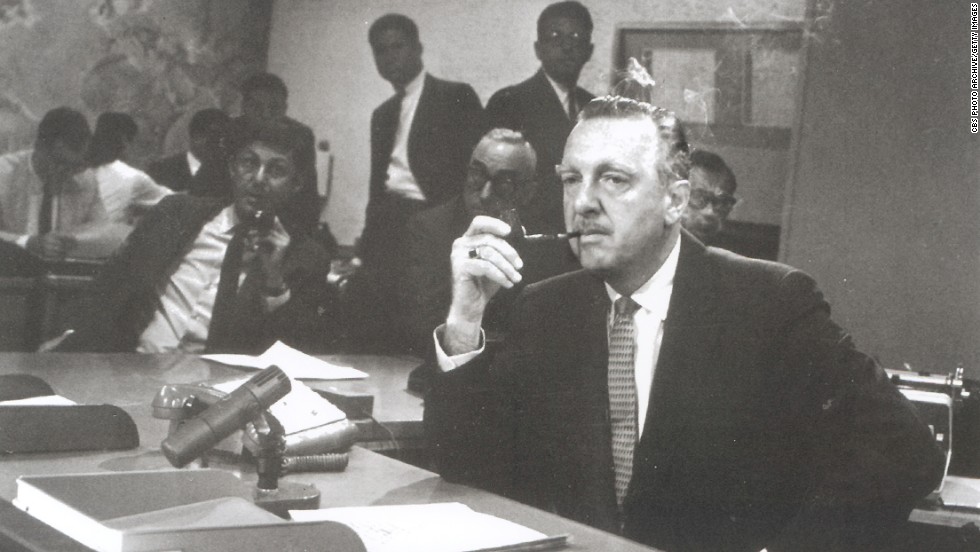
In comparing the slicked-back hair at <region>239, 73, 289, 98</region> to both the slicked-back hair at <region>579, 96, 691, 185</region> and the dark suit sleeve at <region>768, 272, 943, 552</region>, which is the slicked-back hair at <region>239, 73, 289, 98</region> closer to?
the slicked-back hair at <region>579, 96, 691, 185</region>

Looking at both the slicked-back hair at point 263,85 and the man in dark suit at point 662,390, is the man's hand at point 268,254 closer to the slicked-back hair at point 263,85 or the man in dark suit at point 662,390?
the slicked-back hair at point 263,85

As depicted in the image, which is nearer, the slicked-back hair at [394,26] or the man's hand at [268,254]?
the man's hand at [268,254]

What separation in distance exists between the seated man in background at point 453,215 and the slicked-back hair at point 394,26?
0.41 metres

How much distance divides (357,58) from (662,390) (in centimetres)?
189

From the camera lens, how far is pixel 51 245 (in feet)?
10.0

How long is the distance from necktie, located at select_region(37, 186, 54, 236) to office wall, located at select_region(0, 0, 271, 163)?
16cm

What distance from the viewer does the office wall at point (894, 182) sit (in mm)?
2703

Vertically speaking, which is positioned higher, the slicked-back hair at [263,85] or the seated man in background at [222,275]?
the slicked-back hair at [263,85]

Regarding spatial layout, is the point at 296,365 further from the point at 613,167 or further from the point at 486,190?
the point at 613,167

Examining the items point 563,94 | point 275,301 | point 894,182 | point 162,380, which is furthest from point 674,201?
point 275,301

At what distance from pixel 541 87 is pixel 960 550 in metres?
1.73

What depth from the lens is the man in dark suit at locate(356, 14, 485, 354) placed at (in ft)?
11.1

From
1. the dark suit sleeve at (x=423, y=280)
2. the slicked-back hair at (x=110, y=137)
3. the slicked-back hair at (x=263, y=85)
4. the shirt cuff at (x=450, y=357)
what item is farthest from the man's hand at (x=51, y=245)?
the shirt cuff at (x=450, y=357)

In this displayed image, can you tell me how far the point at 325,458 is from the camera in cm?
175
